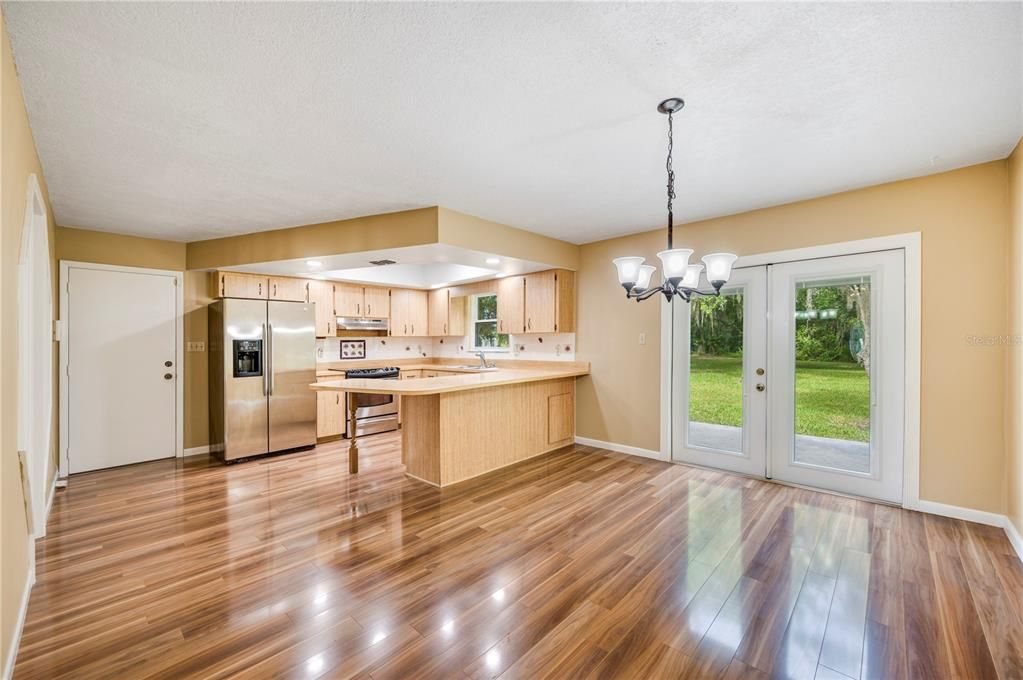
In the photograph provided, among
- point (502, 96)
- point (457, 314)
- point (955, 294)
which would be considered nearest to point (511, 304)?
point (457, 314)

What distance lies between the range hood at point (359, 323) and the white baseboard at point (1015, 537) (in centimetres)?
638

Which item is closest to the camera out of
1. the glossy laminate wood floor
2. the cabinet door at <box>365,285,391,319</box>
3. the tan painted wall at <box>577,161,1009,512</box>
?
the glossy laminate wood floor

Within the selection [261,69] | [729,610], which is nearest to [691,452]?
Answer: [729,610]

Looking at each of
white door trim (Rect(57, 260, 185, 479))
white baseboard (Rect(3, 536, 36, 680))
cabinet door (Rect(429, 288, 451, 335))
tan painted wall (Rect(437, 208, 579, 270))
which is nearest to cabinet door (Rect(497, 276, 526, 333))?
tan painted wall (Rect(437, 208, 579, 270))

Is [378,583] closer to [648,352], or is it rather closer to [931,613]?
[931,613]

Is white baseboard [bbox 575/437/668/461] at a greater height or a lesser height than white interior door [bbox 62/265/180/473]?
lesser

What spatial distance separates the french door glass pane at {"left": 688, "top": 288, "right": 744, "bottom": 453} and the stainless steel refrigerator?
4.28 m

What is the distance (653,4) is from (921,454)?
368 centimetres

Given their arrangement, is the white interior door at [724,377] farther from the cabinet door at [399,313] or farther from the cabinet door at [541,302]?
the cabinet door at [399,313]

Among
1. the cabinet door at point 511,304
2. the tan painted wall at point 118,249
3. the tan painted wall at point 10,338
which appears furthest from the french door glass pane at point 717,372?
the tan painted wall at point 118,249

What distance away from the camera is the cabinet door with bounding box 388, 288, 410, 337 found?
657 cm

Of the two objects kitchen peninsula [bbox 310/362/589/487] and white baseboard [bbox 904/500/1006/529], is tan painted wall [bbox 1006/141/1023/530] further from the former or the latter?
kitchen peninsula [bbox 310/362/589/487]

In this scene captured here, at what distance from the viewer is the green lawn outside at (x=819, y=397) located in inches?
141

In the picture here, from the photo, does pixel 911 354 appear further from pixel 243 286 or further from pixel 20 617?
pixel 243 286
